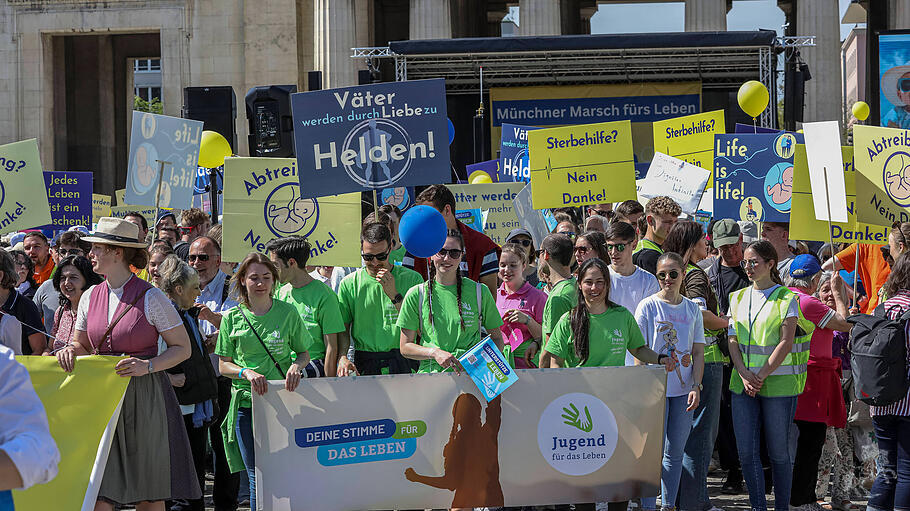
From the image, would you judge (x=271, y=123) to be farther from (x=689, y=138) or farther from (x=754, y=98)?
(x=754, y=98)

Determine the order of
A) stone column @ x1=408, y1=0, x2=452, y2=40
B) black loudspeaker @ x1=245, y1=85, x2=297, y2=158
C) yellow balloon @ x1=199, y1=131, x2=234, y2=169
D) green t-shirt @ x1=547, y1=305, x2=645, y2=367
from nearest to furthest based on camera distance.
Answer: green t-shirt @ x1=547, y1=305, x2=645, y2=367, yellow balloon @ x1=199, y1=131, x2=234, y2=169, black loudspeaker @ x1=245, y1=85, x2=297, y2=158, stone column @ x1=408, y1=0, x2=452, y2=40

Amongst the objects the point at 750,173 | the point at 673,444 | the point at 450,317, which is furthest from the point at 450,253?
the point at 750,173

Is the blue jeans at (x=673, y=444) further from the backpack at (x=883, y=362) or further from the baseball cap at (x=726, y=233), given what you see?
the baseball cap at (x=726, y=233)

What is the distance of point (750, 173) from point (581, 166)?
5.75 ft

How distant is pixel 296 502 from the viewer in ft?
23.2

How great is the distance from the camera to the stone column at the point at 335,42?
108 ft

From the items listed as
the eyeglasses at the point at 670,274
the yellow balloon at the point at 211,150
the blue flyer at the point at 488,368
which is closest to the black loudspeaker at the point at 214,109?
the yellow balloon at the point at 211,150

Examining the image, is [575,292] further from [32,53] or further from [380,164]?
[32,53]

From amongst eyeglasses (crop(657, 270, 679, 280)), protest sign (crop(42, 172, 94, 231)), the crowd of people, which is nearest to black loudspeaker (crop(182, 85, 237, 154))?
protest sign (crop(42, 172, 94, 231))

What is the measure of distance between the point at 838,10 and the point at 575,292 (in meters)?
27.3

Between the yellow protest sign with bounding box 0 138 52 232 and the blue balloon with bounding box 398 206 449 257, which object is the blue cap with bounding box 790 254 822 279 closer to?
the blue balloon with bounding box 398 206 449 257

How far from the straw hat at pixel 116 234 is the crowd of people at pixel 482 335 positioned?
0.05 feet

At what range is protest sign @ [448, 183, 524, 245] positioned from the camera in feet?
42.9

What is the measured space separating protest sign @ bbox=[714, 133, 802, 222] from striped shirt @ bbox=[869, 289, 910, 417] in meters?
4.67
